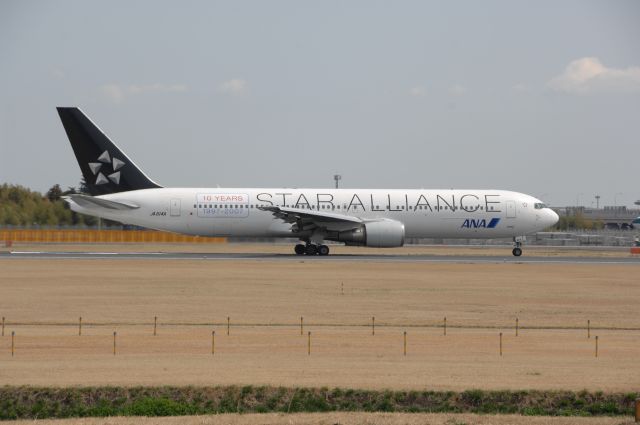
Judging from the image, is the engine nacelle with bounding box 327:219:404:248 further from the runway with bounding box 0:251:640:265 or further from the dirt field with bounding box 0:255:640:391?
the dirt field with bounding box 0:255:640:391

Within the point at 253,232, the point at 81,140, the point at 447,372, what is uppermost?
the point at 81,140

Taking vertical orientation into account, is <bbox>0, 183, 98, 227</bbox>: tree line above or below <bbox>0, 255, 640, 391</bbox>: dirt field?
above

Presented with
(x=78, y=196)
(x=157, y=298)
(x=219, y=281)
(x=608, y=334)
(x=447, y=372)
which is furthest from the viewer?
(x=78, y=196)

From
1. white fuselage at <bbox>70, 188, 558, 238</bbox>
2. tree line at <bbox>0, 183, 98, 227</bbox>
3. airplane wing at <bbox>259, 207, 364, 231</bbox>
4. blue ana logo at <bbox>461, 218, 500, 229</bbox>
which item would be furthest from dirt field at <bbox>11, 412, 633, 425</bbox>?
tree line at <bbox>0, 183, 98, 227</bbox>

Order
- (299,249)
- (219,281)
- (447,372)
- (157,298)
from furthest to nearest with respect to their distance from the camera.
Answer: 1. (299,249)
2. (219,281)
3. (157,298)
4. (447,372)

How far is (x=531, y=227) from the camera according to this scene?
59.6 m

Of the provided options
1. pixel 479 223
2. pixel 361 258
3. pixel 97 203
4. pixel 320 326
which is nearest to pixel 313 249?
pixel 361 258

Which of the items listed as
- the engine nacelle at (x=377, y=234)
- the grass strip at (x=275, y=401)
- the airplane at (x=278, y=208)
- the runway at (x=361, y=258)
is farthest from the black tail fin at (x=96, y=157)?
the grass strip at (x=275, y=401)

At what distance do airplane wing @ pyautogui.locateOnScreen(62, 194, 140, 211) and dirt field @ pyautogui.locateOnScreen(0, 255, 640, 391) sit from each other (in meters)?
8.69

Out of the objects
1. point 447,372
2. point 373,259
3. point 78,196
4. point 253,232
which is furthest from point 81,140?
point 447,372

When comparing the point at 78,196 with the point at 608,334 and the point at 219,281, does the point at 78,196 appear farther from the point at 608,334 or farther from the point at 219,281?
the point at 608,334

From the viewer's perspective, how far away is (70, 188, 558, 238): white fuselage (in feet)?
182

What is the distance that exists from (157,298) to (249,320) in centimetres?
640

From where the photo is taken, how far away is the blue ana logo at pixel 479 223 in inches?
2280
